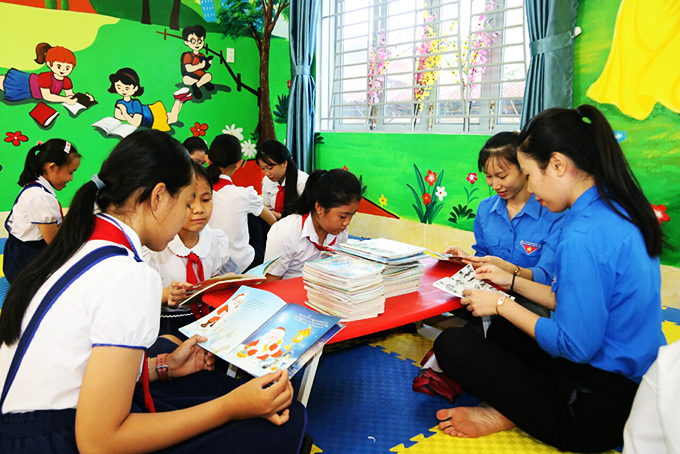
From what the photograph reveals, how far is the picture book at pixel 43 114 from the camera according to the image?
451 centimetres

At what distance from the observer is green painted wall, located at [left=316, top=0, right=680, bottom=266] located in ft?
10.0

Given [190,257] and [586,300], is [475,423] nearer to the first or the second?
[586,300]

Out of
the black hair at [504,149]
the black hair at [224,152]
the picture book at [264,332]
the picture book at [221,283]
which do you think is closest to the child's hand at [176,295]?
the picture book at [221,283]

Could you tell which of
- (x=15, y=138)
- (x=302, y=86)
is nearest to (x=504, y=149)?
(x=302, y=86)

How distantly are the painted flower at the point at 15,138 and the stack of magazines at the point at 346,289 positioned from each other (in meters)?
4.10

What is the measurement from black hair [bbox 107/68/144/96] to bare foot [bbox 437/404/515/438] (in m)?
4.57

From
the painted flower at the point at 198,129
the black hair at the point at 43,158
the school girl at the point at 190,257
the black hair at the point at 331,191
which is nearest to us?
the school girl at the point at 190,257

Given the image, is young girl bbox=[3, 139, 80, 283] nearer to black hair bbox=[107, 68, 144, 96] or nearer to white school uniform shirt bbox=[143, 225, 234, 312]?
white school uniform shirt bbox=[143, 225, 234, 312]

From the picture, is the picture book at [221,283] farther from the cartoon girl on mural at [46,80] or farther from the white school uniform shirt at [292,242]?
the cartoon girl on mural at [46,80]

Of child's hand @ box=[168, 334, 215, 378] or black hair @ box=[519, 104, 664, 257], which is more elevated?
black hair @ box=[519, 104, 664, 257]

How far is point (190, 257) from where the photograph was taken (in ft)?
6.67

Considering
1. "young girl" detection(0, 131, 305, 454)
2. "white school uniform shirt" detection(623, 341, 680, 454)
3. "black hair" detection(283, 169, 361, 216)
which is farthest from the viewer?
"black hair" detection(283, 169, 361, 216)

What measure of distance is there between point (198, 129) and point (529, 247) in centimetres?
415

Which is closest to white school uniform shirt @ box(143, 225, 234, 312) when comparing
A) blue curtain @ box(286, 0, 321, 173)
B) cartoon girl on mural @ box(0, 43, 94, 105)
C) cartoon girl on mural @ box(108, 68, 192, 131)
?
cartoon girl on mural @ box(108, 68, 192, 131)
